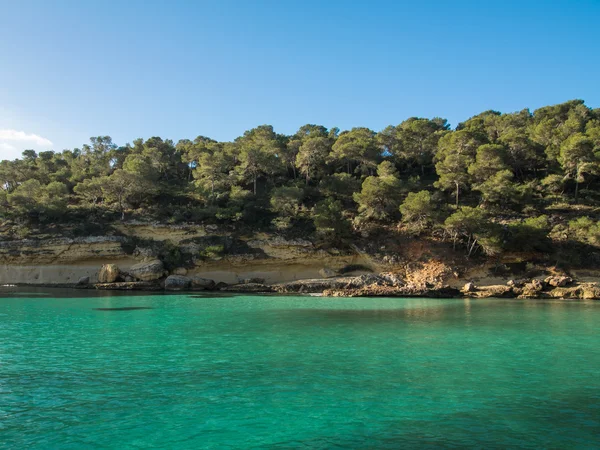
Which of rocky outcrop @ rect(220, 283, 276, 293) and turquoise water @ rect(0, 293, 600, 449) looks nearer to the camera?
turquoise water @ rect(0, 293, 600, 449)

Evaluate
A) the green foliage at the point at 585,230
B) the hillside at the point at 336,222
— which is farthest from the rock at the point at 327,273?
the green foliage at the point at 585,230

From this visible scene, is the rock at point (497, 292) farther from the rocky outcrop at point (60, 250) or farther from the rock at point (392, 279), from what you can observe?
the rocky outcrop at point (60, 250)

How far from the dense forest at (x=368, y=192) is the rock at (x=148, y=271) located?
556 cm

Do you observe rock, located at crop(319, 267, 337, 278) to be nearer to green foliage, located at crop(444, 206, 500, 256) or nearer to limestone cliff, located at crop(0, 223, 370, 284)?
limestone cliff, located at crop(0, 223, 370, 284)

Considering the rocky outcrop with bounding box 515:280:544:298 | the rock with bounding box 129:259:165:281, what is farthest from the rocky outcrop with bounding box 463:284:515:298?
the rock with bounding box 129:259:165:281

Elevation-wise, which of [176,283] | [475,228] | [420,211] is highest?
[420,211]

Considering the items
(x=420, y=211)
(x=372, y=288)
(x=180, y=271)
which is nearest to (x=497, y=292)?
(x=372, y=288)

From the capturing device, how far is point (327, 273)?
128 feet

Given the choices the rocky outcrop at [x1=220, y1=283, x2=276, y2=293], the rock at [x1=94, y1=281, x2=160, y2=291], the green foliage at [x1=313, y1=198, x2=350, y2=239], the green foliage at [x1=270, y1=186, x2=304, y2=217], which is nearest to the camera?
the rocky outcrop at [x1=220, y1=283, x2=276, y2=293]

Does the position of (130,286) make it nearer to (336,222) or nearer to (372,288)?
(336,222)

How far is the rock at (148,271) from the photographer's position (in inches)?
1529

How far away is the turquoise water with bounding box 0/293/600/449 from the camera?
21.4 feet

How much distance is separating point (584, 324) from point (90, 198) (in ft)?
159

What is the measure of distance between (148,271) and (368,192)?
22.8 metres
